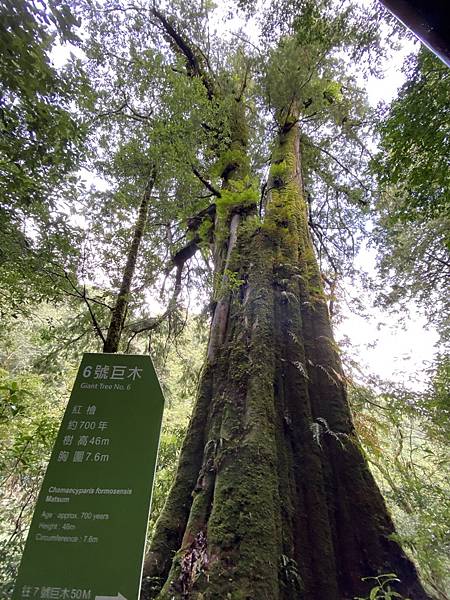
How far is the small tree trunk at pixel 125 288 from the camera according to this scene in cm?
392

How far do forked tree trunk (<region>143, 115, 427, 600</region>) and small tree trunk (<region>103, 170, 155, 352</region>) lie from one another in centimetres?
128

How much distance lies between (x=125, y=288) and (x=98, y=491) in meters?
3.09

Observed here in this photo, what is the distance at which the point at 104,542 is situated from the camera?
1316 mm

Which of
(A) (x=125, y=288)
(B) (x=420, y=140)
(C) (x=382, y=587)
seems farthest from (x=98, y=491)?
(B) (x=420, y=140)

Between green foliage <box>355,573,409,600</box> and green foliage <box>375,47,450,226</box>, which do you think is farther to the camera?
green foliage <box>375,47,450,226</box>

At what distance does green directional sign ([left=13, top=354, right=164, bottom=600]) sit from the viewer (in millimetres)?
1257

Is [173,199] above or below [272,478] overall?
above

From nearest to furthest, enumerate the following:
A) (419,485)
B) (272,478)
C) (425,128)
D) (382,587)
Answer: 1. (382,587)
2. (272,478)
3. (425,128)
4. (419,485)

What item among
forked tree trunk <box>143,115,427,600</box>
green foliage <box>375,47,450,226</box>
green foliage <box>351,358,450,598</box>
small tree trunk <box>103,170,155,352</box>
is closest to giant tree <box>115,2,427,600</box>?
forked tree trunk <box>143,115,427,600</box>

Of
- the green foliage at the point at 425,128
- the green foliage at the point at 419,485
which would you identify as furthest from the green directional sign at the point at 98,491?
the green foliage at the point at 425,128

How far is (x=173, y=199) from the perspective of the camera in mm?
5488

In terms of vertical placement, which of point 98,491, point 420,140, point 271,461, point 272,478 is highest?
point 420,140

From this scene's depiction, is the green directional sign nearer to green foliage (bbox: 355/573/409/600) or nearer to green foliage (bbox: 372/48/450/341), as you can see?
green foliage (bbox: 355/573/409/600)

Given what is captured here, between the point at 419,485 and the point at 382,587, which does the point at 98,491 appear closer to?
the point at 382,587
